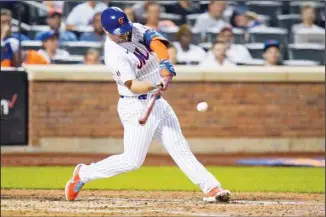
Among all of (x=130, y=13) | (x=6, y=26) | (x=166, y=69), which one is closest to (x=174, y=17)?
(x=130, y=13)

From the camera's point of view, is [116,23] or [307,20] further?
[307,20]

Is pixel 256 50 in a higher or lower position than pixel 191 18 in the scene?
lower

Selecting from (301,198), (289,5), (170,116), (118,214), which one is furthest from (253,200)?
(289,5)

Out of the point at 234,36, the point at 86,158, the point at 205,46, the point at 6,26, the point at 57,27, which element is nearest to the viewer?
the point at 86,158

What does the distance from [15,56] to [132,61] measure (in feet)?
22.5

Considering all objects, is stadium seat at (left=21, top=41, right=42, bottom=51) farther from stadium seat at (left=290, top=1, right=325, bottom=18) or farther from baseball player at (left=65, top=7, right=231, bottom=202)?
Answer: baseball player at (left=65, top=7, right=231, bottom=202)

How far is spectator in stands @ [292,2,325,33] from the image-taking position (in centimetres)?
1666

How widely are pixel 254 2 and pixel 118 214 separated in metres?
9.98

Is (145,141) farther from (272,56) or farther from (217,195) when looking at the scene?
(272,56)

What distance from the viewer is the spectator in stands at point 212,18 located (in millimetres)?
16328

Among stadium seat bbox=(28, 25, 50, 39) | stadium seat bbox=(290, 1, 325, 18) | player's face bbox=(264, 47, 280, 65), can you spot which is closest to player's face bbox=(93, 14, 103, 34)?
stadium seat bbox=(28, 25, 50, 39)

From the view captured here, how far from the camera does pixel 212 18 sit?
16.4 meters

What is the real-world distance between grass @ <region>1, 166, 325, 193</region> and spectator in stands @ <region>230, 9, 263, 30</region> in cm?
345

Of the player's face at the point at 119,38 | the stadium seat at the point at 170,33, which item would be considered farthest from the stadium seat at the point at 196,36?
the player's face at the point at 119,38
